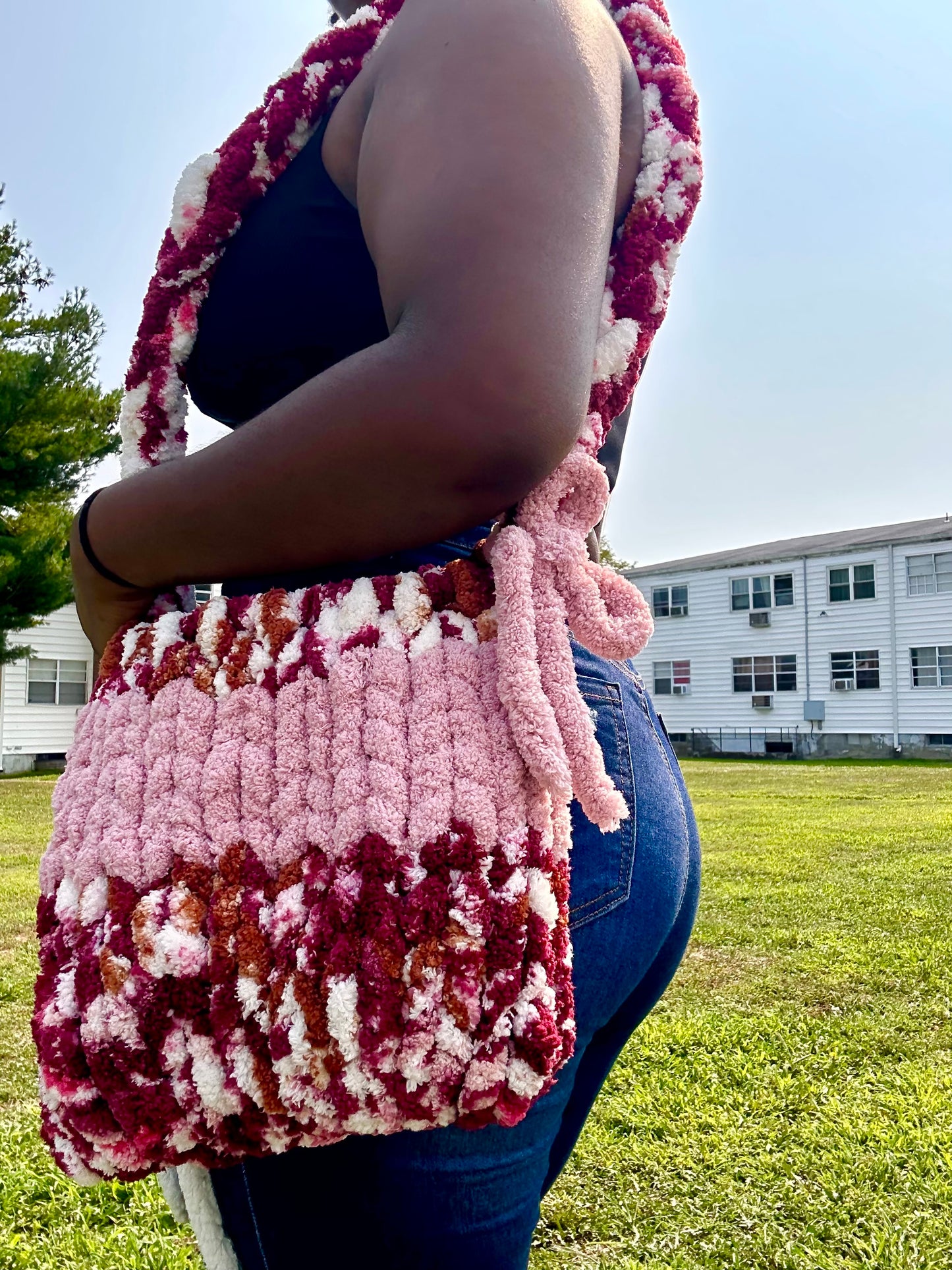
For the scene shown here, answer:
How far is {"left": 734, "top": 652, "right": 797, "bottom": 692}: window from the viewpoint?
31.5 metres

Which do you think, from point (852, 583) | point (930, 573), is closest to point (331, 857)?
point (930, 573)

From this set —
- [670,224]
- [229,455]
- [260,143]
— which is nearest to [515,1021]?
[229,455]

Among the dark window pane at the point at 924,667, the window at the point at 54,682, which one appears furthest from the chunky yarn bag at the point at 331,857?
the dark window pane at the point at 924,667

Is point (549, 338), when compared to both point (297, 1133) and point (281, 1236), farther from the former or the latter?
point (281, 1236)

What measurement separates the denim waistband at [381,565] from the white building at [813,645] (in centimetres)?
2987

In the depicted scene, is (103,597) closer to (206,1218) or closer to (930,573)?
(206,1218)

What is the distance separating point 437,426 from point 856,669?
103ft

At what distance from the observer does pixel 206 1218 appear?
1050 millimetres

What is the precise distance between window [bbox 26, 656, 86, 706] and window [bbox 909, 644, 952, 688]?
23.5 m

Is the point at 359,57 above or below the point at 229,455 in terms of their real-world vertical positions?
above

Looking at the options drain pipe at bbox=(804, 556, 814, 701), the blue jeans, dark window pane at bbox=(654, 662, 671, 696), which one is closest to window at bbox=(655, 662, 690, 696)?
dark window pane at bbox=(654, 662, 671, 696)

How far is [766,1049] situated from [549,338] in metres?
4.29

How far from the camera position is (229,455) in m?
1.00

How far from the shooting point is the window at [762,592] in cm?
3203
